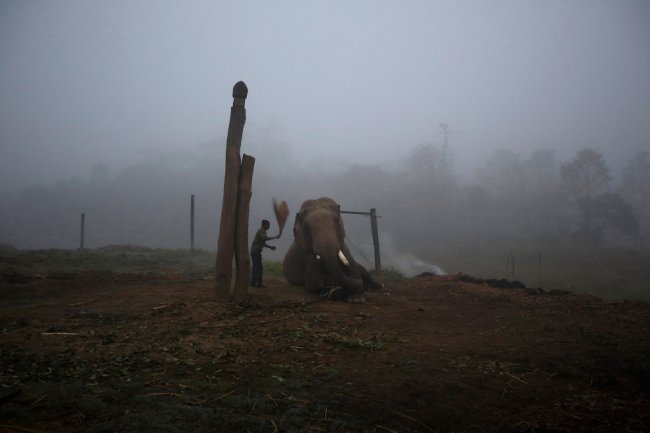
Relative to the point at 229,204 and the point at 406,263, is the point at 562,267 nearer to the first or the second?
the point at 406,263

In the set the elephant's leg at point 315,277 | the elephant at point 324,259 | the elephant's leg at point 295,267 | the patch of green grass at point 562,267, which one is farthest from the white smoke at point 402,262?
the elephant's leg at point 315,277

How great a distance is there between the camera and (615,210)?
34.3m

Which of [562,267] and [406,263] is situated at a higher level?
[562,267]

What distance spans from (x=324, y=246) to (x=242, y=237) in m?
1.90

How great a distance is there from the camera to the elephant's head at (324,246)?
9.54 metres

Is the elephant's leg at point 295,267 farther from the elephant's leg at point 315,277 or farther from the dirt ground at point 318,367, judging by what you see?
the dirt ground at point 318,367

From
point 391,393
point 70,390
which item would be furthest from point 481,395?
point 70,390

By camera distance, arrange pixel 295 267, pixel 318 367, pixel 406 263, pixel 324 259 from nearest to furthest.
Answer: pixel 318 367 → pixel 324 259 → pixel 295 267 → pixel 406 263

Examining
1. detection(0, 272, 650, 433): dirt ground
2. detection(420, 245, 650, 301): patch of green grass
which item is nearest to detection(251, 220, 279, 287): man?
detection(0, 272, 650, 433): dirt ground

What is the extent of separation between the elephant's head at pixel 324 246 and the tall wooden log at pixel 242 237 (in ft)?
5.58

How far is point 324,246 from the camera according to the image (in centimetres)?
974

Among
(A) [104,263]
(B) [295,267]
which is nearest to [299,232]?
(B) [295,267]

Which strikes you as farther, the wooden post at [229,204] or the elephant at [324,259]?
the elephant at [324,259]

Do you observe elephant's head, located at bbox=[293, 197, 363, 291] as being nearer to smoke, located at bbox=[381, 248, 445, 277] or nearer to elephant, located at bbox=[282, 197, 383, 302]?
elephant, located at bbox=[282, 197, 383, 302]
